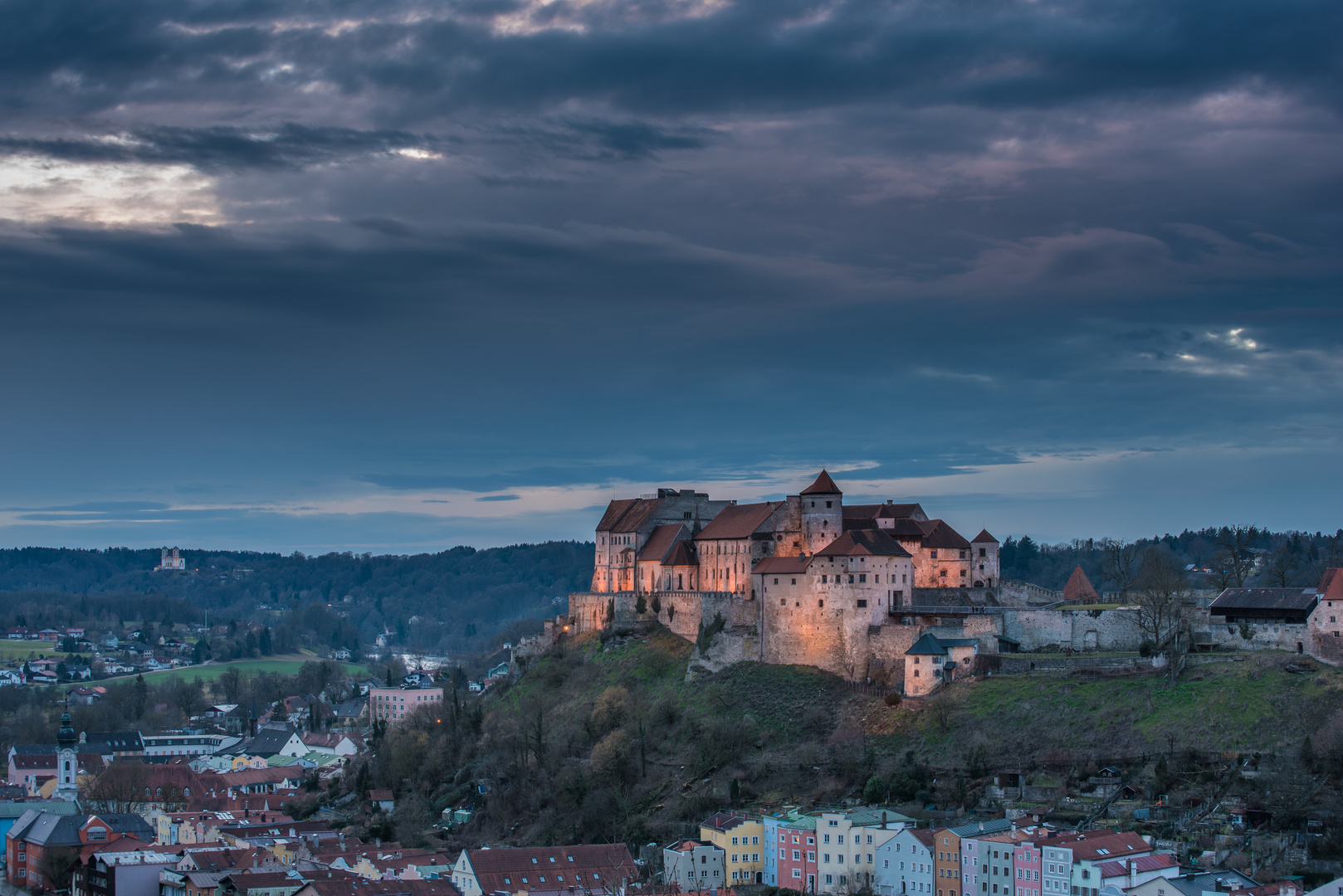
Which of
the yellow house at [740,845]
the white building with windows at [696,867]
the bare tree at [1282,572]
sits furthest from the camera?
the bare tree at [1282,572]

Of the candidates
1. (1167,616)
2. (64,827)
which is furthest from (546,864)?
(64,827)

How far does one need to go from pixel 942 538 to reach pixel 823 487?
8294 millimetres

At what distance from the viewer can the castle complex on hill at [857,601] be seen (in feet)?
302

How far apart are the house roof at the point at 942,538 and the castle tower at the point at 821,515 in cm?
550

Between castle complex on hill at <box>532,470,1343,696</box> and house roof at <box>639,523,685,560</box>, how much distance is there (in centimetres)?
14

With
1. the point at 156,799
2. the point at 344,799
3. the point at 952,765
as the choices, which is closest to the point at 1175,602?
the point at 952,765

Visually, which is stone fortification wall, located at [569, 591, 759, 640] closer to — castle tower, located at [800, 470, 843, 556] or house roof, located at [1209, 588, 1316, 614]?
castle tower, located at [800, 470, 843, 556]

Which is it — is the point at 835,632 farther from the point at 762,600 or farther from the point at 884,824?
the point at 884,824

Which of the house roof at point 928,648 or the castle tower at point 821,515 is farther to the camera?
the castle tower at point 821,515

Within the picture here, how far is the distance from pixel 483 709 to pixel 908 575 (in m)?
36.1

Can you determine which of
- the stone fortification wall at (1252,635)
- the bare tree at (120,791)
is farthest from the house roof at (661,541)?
the bare tree at (120,791)

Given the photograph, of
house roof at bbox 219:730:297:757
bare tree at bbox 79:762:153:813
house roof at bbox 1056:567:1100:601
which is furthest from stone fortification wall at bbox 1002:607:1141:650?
house roof at bbox 219:730:297:757

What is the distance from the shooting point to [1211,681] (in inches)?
3317

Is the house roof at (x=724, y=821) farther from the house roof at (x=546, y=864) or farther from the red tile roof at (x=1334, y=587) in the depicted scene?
the red tile roof at (x=1334, y=587)
